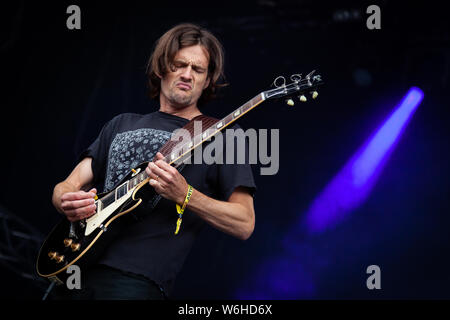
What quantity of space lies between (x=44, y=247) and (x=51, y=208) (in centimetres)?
323

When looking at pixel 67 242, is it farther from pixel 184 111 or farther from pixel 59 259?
pixel 184 111

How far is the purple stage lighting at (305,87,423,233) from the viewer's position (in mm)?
4910

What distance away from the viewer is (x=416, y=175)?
5016mm

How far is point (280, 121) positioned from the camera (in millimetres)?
5473

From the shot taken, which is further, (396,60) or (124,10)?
(124,10)

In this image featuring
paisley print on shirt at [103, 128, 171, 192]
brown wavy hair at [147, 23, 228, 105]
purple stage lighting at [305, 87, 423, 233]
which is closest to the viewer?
paisley print on shirt at [103, 128, 171, 192]

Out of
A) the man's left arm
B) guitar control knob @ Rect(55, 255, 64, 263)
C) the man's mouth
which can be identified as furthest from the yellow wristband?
→ the man's mouth

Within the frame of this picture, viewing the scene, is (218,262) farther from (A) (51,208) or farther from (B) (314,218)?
(A) (51,208)

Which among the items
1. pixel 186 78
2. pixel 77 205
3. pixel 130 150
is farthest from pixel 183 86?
pixel 77 205

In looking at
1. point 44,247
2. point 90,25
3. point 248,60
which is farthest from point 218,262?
point 44,247

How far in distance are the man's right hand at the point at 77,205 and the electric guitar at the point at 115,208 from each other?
4cm

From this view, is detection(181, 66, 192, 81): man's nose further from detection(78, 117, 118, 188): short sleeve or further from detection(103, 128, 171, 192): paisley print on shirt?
detection(78, 117, 118, 188): short sleeve

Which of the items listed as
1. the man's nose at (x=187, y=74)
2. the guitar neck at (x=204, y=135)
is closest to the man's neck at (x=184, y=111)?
the man's nose at (x=187, y=74)

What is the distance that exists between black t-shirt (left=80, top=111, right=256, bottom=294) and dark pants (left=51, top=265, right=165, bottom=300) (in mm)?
29
